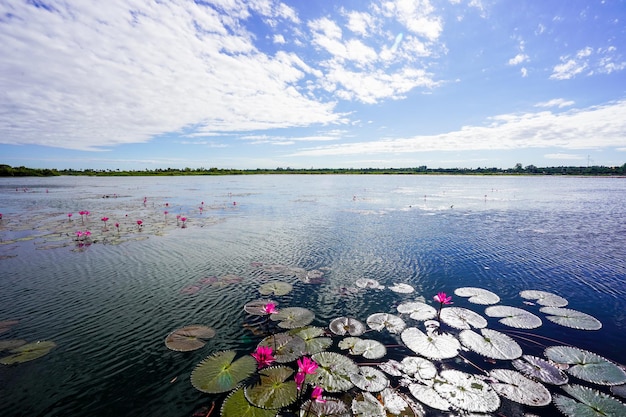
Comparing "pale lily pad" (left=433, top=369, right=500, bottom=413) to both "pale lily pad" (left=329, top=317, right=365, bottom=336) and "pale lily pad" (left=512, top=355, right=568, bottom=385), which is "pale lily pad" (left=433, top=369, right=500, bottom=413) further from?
"pale lily pad" (left=329, top=317, right=365, bottom=336)

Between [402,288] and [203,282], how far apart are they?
7.32m

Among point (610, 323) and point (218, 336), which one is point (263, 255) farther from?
point (610, 323)

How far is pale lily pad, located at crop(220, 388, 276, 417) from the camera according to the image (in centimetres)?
449

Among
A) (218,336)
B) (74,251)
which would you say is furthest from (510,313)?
(74,251)

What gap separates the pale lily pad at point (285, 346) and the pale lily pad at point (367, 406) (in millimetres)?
1626

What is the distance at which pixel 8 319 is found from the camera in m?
7.29

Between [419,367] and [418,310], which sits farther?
[418,310]

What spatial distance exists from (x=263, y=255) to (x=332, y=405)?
370 inches

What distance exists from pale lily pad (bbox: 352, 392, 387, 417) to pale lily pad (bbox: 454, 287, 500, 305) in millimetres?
5698

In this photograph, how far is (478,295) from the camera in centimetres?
909

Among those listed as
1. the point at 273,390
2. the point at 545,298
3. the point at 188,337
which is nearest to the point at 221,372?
the point at 273,390

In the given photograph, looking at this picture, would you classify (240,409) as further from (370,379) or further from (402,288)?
(402,288)

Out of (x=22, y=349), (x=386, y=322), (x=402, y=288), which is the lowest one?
(x=402, y=288)

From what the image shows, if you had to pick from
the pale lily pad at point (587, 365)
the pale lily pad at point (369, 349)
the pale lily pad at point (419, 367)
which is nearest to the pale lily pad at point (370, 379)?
the pale lily pad at point (369, 349)
